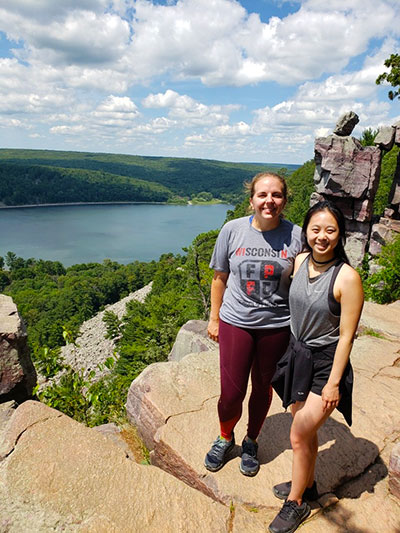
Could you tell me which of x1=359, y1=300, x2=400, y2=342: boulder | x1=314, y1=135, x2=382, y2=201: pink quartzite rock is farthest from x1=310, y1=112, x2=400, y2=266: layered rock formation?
x1=359, y1=300, x2=400, y2=342: boulder

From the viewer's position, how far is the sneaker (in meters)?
2.48

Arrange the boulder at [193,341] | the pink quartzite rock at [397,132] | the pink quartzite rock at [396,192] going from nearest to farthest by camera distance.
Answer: the boulder at [193,341], the pink quartzite rock at [397,132], the pink quartzite rock at [396,192]

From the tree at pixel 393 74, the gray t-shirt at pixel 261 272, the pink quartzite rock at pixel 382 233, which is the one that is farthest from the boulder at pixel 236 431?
the tree at pixel 393 74

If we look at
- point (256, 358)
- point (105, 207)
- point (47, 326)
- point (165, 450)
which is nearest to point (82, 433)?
point (165, 450)

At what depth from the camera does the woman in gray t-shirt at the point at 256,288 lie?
7.11 ft

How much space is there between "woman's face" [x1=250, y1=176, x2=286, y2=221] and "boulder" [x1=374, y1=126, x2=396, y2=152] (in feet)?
29.5

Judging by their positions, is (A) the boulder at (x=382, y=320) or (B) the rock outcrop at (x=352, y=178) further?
(B) the rock outcrop at (x=352, y=178)

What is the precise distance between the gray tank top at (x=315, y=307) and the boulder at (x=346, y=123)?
9550 millimetres

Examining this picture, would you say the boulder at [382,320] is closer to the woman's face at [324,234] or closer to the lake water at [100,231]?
the woman's face at [324,234]

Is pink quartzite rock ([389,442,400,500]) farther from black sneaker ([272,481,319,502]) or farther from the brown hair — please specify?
the brown hair

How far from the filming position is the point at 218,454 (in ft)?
8.24

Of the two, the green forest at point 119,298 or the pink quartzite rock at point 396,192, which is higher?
the pink quartzite rock at point 396,192

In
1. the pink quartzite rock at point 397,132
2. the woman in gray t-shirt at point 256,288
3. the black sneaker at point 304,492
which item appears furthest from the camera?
the pink quartzite rock at point 397,132

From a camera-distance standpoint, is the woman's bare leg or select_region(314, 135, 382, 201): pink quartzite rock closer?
the woman's bare leg
